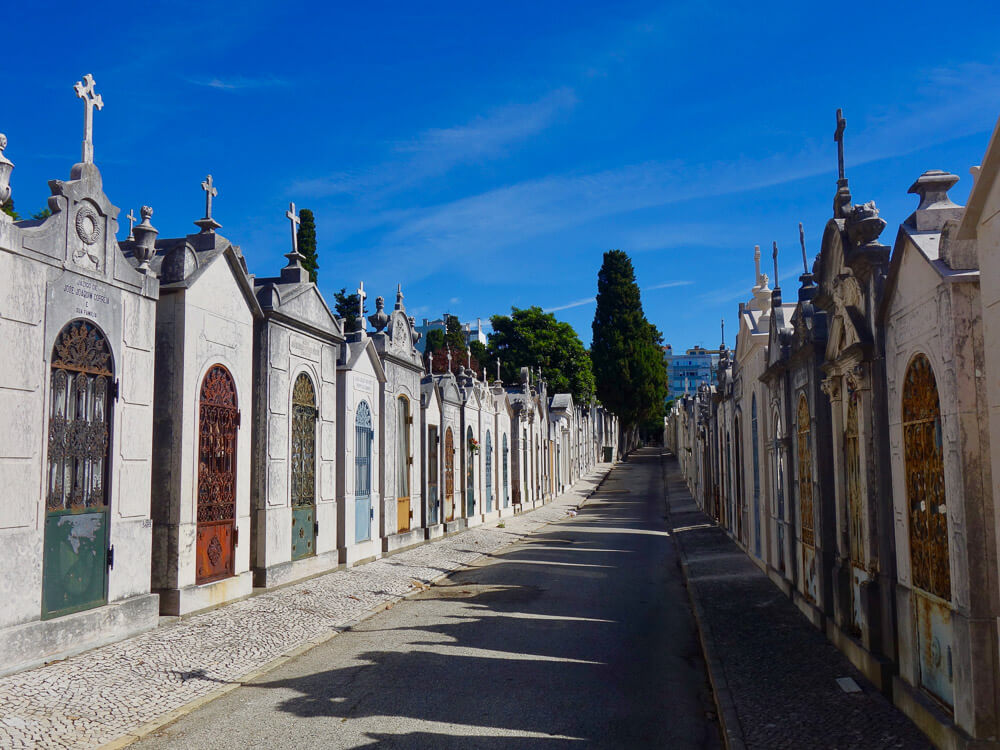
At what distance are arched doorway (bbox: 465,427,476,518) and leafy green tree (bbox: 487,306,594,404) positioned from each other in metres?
29.5

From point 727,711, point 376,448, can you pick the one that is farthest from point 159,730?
point 376,448

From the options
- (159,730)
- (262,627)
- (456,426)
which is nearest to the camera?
(159,730)

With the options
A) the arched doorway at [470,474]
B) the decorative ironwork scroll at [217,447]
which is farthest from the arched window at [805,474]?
the arched doorway at [470,474]

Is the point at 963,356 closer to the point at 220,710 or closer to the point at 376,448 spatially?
the point at 220,710

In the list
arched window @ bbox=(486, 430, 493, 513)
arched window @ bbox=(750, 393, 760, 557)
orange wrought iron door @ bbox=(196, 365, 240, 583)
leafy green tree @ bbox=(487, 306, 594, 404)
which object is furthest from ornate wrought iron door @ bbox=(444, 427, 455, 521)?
leafy green tree @ bbox=(487, 306, 594, 404)

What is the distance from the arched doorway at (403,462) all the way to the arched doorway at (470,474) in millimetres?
5231

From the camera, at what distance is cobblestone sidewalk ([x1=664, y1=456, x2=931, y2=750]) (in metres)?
5.91

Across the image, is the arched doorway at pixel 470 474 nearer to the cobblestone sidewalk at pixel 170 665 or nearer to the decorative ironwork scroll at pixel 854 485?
the cobblestone sidewalk at pixel 170 665

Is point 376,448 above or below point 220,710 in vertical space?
above

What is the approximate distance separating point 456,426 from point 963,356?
1836cm

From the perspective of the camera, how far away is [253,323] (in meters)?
11.6

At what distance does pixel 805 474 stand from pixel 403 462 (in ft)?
32.2

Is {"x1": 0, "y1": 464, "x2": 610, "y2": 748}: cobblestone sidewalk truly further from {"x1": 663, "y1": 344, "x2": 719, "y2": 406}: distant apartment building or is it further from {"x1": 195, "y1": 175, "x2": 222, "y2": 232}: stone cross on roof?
{"x1": 663, "y1": 344, "x2": 719, "y2": 406}: distant apartment building

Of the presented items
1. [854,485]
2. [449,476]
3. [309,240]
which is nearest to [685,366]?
[309,240]
